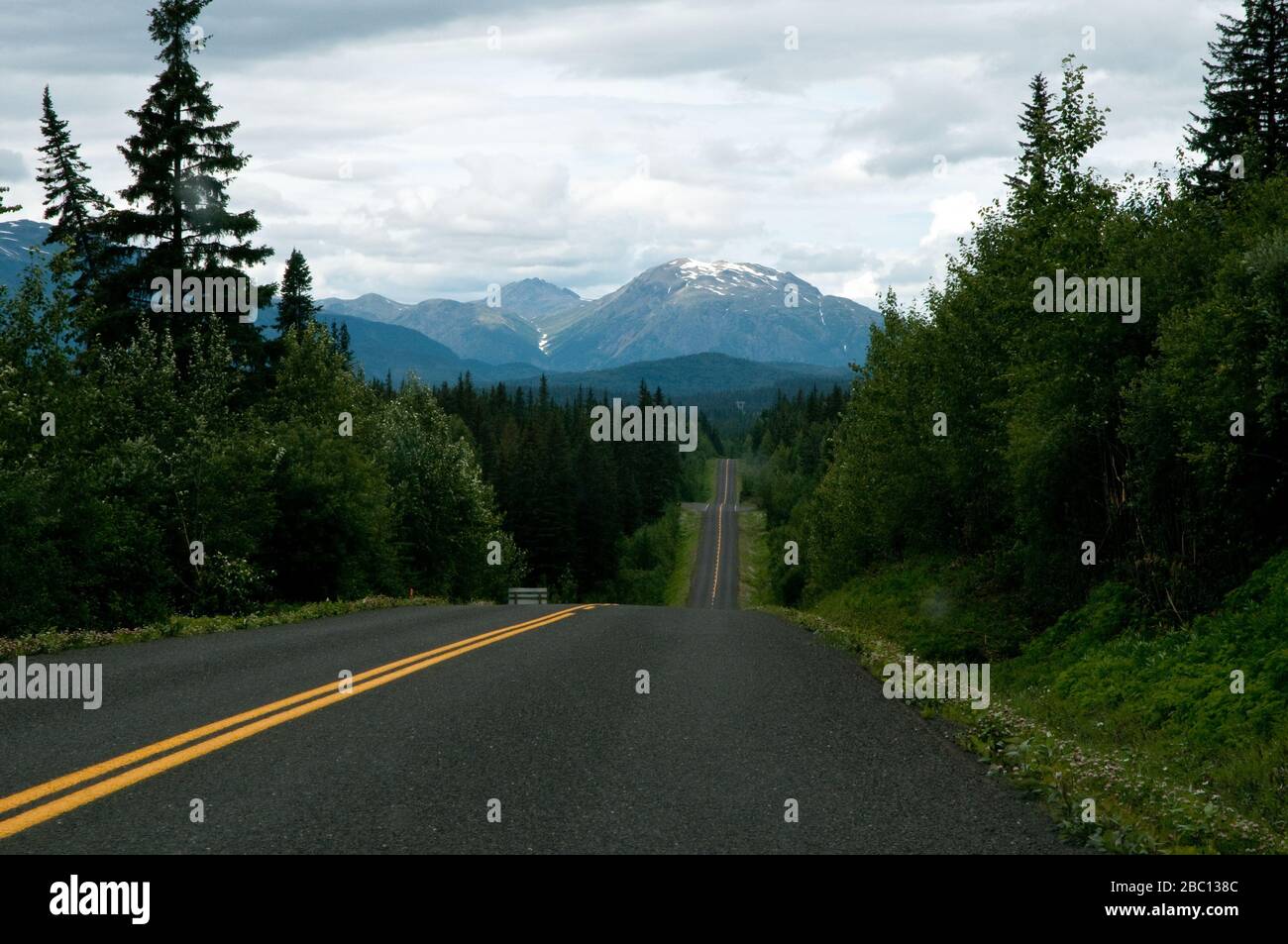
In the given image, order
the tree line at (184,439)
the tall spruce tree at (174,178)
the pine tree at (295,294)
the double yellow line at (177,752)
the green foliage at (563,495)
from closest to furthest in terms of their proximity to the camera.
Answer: the double yellow line at (177,752) → the tree line at (184,439) → the tall spruce tree at (174,178) → the pine tree at (295,294) → the green foliage at (563,495)

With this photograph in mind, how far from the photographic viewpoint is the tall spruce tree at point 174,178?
1228 inches

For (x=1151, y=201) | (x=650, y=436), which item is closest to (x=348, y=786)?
(x=1151, y=201)

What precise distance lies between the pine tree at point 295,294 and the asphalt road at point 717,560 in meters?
36.1

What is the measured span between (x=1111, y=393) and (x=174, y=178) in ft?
Result: 90.4

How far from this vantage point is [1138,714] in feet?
38.7

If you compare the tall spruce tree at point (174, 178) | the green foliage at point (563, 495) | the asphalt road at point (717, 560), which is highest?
the tall spruce tree at point (174, 178)

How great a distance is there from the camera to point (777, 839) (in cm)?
511

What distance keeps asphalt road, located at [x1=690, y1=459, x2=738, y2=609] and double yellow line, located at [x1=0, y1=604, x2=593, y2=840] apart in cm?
6863

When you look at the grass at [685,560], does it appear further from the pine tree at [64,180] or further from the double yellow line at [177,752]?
the double yellow line at [177,752]

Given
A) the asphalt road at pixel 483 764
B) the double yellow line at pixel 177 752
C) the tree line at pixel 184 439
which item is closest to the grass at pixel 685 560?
the tree line at pixel 184 439

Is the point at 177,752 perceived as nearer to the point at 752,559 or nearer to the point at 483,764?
the point at 483,764

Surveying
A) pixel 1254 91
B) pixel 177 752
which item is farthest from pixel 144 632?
pixel 1254 91
